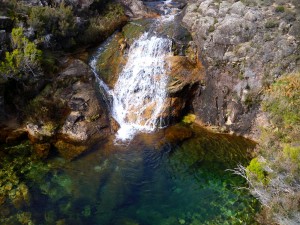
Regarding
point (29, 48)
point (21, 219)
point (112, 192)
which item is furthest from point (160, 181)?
point (29, 48)

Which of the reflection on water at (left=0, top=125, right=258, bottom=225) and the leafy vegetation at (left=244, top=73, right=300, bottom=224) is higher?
the leafy vegetation at (left=244, top=73, right=300, bottom=224)

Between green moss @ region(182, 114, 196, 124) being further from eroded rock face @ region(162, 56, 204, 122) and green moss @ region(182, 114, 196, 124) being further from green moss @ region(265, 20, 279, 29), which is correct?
green moss @ region(265, 20, 279, 29)

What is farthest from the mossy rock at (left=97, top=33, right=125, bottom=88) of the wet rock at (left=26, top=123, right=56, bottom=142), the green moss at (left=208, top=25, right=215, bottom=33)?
the green moss at (left=208, top=25, right=215, bottom=33)

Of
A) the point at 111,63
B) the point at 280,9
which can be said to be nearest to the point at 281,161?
the point at 280,9

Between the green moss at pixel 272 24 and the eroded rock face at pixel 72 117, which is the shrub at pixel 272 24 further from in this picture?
the eroded rock face at pixel 72 117

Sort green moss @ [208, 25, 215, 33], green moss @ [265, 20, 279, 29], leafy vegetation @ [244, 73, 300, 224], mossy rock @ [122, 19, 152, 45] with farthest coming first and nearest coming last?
mossy rock @ [122, 19, 152, 45] → green moss @ [208, 25, 215, 33] → green moss @ [265, 20, 279, 29] → leafy vegetation @ [244, 73, 300, 224]

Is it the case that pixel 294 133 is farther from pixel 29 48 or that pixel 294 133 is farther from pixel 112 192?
pixel 29 48
